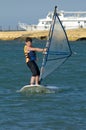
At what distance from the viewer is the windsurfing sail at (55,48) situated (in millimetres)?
18345

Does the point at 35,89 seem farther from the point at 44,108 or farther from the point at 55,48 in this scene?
the point at 44,108

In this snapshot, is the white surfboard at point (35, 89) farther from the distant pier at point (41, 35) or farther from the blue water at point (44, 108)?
the distant pier at point (41, 35)

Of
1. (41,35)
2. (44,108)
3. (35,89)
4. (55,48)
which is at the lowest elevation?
(41,35)

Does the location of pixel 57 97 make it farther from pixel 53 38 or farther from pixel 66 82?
pixel 66 82

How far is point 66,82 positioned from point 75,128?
920cm

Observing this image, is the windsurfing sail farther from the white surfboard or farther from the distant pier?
the distant pier

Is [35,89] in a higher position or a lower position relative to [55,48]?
lower

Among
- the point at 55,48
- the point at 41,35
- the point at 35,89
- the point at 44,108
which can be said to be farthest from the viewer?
the point at 41,35

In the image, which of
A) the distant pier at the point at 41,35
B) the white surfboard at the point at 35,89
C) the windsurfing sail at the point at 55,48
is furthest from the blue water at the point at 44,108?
the distant pier at the point at 41,35

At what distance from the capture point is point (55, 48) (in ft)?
61.0

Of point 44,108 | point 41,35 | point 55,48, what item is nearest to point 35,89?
point 55,48

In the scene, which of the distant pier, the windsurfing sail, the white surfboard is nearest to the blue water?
the white surfboard

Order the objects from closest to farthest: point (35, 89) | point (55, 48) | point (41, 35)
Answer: point (35, 89), point (55, 48), point (41, 35)

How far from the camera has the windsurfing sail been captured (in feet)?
60.2
